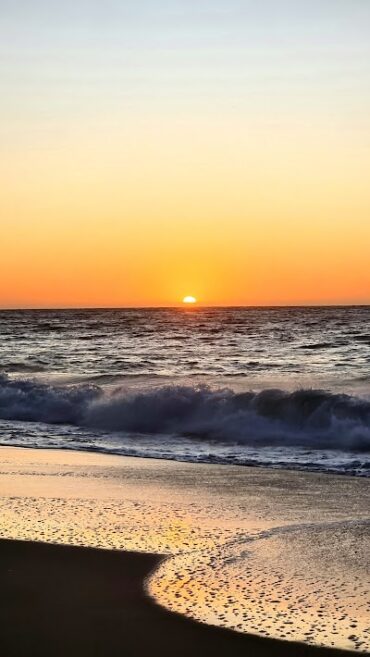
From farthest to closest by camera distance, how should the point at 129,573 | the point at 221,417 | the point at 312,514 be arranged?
the point at 221,417
the point at 312,514
the point at 129,573

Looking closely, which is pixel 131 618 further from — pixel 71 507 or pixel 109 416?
pixel 109 416

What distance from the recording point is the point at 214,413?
17.5m

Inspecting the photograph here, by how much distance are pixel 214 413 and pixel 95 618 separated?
12.7 metres

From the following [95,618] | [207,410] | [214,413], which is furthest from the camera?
[207,410]

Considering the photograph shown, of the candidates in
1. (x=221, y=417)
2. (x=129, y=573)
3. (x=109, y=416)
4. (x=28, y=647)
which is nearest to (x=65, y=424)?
(x=109, y=416)

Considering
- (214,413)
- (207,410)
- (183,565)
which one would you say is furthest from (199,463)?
(207,410)

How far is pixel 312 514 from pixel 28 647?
3962 mm

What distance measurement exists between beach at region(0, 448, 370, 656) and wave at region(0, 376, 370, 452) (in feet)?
18.2

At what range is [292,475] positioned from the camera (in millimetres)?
10367

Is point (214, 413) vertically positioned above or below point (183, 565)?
below

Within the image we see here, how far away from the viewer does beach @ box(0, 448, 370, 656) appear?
181 inches

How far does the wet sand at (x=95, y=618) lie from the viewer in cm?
443

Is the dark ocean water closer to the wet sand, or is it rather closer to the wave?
the wave

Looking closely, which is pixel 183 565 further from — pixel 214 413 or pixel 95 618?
pixel 214 413
